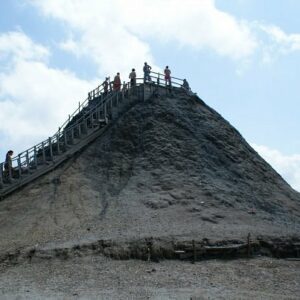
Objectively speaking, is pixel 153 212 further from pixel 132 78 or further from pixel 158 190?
pixel 132 78

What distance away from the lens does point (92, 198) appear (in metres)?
25.0

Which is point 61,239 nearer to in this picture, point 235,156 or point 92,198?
point 92,198

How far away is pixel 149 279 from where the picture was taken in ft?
59.5

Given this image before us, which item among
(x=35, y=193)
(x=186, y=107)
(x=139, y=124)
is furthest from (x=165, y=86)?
(x=35, y=193)

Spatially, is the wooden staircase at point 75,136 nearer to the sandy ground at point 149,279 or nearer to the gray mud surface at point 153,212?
the gray mud surface at point 153,212

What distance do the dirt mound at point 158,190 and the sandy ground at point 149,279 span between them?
4.76ft

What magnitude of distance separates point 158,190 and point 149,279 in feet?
25.1

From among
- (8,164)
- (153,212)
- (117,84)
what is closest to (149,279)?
(153,212)

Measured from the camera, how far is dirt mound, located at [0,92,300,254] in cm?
2194

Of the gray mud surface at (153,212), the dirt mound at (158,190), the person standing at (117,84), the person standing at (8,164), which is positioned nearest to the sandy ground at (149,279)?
the gray mud surface at (153,212)

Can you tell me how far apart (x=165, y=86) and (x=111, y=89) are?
3.35m

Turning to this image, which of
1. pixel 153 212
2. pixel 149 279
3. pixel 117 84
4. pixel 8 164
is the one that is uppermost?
pixel 117 84

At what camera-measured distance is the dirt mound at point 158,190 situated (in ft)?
72.0

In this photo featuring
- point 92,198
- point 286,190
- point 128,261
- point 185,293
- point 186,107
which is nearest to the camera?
point 185,293
